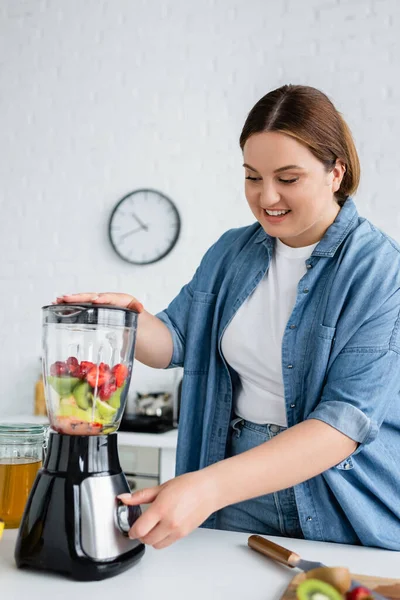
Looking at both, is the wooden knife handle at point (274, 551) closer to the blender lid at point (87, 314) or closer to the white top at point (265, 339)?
the white top at point (265, 339)

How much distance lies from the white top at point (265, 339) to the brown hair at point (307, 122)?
181mm

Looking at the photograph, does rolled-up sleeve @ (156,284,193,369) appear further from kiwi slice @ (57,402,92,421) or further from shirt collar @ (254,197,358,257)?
kiwi slice @ (57,402,92,421)

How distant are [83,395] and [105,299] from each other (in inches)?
10.1

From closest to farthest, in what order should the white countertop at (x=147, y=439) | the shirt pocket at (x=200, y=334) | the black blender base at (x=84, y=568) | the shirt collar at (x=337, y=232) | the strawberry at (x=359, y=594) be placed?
the strawberry at (x=359, y=594)
the black blender base at (x=84, y=568)
the shirt collar at (x=337, y=232)
the shirt pocket at (x=200, y=334)
the white countertop at (x=147, y=439)

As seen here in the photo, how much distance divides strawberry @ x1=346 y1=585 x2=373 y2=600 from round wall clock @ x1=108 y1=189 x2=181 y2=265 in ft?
7.88

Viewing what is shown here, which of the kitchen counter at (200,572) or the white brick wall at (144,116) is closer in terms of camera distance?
the kitchen counter at (200,572)

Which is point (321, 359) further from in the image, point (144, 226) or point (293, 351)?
point (144, 226)

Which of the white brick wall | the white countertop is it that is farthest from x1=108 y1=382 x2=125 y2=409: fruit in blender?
the white brick wall

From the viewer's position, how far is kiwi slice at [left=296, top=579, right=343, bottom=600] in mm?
709

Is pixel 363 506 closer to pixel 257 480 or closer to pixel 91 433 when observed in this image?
pixel 257 480

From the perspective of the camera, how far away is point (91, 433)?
2.84 ft

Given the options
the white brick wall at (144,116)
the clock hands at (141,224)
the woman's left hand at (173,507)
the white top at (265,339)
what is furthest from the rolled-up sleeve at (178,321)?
the clock hands at (141,224)

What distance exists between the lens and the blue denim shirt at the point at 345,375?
3.20 feet

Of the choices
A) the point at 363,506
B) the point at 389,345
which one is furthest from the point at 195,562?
the point at 389,345
